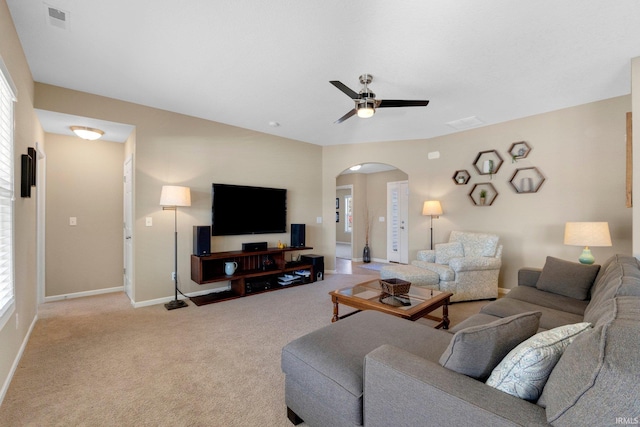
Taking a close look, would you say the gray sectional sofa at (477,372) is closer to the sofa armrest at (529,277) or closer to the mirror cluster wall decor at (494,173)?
the sofa armrest at (529,277)

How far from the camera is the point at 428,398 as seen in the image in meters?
1.04

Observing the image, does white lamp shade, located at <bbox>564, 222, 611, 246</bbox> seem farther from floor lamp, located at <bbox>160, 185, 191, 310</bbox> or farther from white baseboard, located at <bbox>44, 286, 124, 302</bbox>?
white baseboard, located at <bbox>44, 286, 124, 302</bbox>

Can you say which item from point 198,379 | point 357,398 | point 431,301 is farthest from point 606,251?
point 198,379

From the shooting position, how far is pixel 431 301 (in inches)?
103

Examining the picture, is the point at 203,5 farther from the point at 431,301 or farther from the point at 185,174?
the point at 431,301

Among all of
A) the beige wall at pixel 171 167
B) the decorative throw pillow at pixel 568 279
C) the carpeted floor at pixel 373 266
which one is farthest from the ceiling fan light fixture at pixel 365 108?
the carpeted floor at pixel 373 266

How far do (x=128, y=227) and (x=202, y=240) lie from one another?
1224mm

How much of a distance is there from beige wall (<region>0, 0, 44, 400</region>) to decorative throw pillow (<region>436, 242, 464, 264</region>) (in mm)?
4591

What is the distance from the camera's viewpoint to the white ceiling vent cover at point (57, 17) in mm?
2014

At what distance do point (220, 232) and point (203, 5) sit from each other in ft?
9.79

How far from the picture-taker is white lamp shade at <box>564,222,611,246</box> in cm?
298

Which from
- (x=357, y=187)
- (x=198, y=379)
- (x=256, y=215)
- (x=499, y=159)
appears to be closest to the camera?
(x=198, y=379)

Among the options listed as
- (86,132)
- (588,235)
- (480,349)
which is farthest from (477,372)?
(86,132)

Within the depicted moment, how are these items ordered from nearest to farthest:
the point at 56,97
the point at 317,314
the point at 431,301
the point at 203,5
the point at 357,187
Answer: the point at 203,5
the point at 431,301
the point at 56,97
the point at 317,314
the point at 357,187
